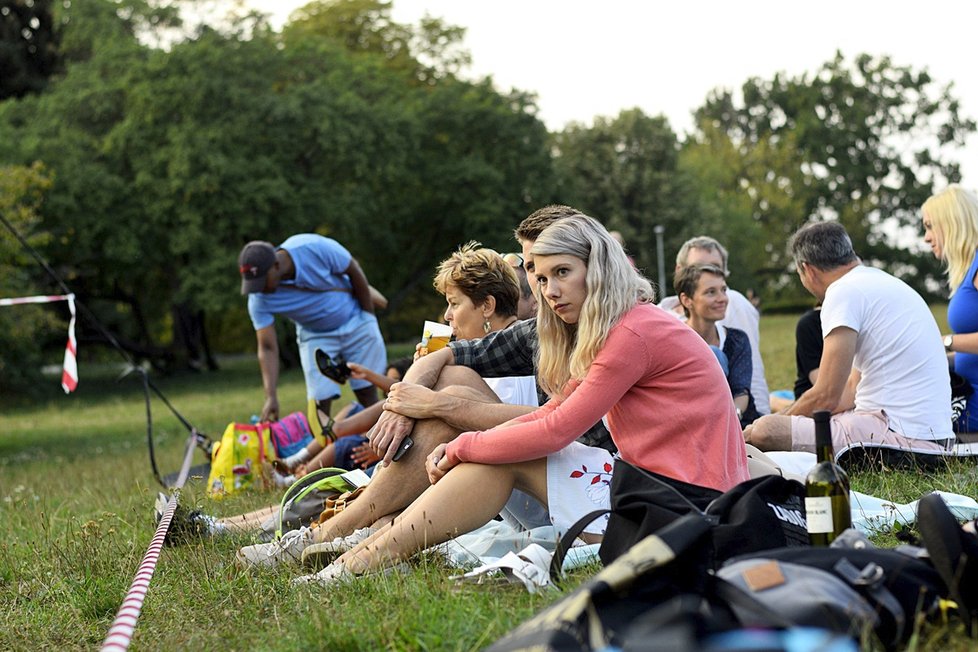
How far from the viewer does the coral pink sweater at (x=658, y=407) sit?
391 centimetres

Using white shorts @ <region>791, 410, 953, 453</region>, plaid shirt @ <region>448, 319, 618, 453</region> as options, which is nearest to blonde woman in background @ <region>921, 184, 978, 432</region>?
white shorts @ <region>791, 410, 953, 453</region>

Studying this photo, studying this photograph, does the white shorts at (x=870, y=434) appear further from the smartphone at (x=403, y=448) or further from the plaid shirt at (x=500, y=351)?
the smartphone at (x=403, y=448)

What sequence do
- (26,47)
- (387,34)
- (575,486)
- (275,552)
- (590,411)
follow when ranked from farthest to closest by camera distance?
(387,34), (26,47), (275,552), (575,486), (590,411)

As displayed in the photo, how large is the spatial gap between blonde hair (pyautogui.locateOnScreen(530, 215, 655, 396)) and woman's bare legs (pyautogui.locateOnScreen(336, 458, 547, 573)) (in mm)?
419

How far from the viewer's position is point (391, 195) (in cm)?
3812

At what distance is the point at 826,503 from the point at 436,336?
9.98ft

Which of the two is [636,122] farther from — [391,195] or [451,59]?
[391,195]

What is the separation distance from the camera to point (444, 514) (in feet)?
13.5

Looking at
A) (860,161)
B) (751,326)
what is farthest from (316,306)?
(860,161)

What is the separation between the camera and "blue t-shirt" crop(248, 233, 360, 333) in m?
9.01

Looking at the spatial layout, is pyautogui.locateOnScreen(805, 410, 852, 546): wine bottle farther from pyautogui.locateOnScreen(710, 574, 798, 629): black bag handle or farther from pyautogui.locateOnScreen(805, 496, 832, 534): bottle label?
pyautogui.locateOnScreen(710, 574, 798, 629): black bag handle

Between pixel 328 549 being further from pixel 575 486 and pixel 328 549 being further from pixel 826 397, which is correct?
pixel 826 397

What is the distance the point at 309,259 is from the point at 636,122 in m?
44.2

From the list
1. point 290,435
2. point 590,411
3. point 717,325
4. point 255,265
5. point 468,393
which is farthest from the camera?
point 290,435
